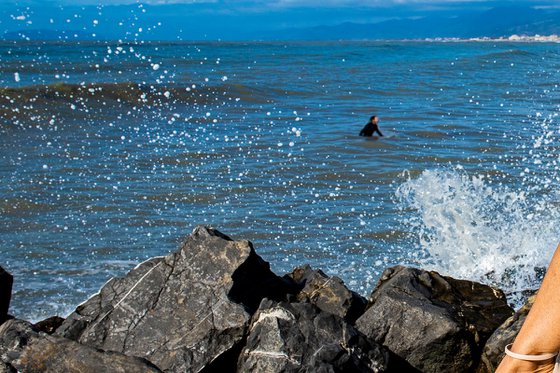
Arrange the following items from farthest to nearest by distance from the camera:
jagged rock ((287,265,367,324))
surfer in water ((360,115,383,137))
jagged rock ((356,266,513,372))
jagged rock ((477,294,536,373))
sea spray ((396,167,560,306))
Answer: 1. surfer in water ((360,115,383,137))
2. sea spray ((396,167,560,306))
3. jagged rock ((287,265,367,324))
4. jagged rock ((356,266,513,372))
5. jagged rock ((477,294,536,373))

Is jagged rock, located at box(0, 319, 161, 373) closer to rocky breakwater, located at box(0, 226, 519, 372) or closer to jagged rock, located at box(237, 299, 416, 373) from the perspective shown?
rocky breakwater, located at box(0, 226, 519, 372)

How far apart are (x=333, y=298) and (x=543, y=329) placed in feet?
10.8

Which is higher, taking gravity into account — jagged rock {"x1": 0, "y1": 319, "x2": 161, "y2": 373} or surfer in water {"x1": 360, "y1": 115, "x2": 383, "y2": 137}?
jagged rock {"x1": 0, "y1": 319, "x2": 161, "y2": 373}

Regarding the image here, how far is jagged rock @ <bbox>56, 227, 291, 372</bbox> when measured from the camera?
15.0ft

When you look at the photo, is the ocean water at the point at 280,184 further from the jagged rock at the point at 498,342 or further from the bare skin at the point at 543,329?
the bare skin at the point at 543,329

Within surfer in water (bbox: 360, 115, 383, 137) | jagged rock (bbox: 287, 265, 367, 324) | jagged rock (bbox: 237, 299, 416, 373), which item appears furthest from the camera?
surfer in water (bbox: 360, 115, 383, 137)

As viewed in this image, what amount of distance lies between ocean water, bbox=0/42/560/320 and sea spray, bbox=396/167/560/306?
3cm

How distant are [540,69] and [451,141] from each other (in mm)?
26100

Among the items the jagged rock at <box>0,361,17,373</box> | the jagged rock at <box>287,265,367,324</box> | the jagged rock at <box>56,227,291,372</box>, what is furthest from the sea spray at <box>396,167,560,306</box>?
the jagged rock at <box>0,361,17,373</box>

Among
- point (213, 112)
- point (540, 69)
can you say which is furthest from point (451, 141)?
point (540, 69)

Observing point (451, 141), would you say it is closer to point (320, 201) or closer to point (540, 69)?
point (320, 201)

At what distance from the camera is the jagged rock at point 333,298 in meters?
5.25

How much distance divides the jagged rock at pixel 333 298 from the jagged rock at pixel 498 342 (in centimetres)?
88

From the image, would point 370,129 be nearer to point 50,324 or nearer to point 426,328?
point 50,324
